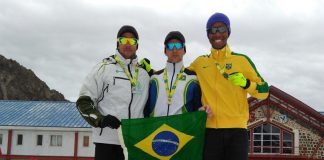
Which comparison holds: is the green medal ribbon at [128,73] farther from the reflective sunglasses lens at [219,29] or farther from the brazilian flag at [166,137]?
the reflective sunglasses lens at [219,29]

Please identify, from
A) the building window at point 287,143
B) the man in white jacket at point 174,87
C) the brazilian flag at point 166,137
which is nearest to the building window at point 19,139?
the building window at point 287,143

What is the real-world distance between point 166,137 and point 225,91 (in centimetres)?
97

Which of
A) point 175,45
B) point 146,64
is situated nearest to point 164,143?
point 146,64

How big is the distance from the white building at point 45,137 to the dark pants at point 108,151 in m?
22.6

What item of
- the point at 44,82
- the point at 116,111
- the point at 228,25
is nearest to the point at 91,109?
the point at 116,111

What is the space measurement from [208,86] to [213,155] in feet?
2.91

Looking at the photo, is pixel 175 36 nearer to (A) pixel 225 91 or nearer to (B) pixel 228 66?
(B) pixel 228 66

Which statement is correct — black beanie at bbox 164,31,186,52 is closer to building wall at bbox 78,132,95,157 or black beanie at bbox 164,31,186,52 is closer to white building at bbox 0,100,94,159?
white building at bbox 0,100,94,159

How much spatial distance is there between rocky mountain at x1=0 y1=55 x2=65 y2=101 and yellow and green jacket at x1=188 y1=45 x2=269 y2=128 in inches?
2554

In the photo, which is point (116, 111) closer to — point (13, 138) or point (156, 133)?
point (156, 133)

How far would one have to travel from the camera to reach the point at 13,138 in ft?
94.3

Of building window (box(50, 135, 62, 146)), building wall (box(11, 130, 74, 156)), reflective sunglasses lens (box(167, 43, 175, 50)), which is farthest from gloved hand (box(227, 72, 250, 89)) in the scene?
building window (box(50, 135, 62, 146))

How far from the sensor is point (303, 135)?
87.9 feet

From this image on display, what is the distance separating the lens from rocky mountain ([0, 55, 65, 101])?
69500 millimetres
